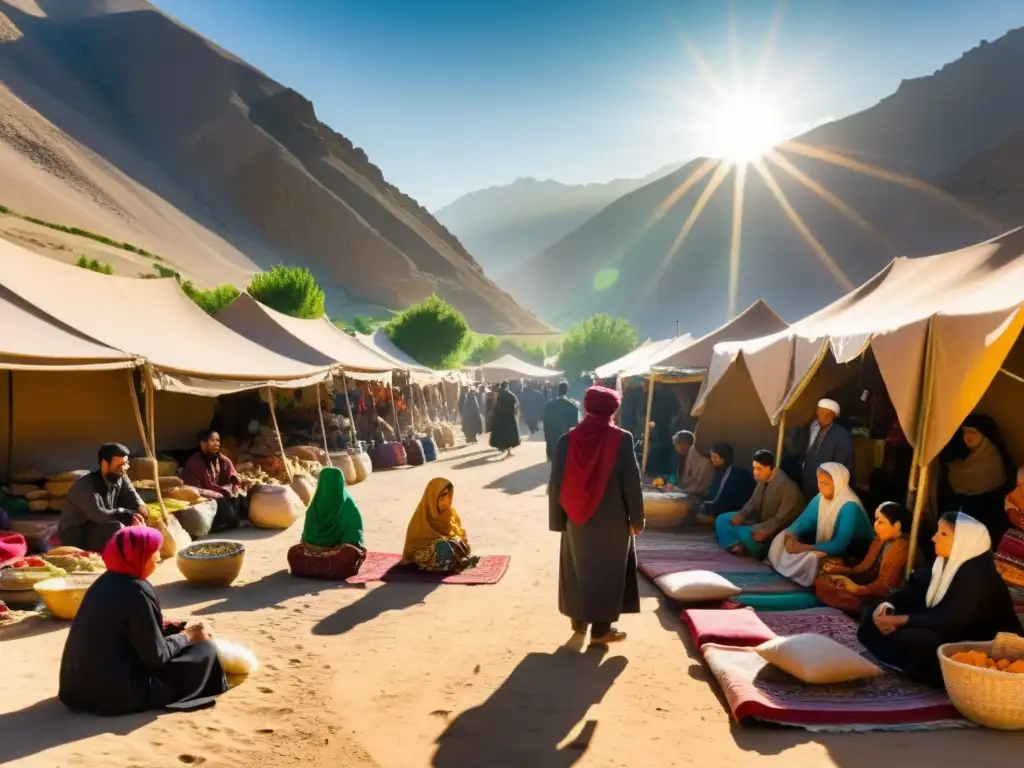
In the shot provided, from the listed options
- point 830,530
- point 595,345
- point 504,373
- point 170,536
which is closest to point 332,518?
point 170,536

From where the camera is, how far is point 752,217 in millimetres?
97688

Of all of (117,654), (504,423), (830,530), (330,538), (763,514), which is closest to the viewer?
(117,654)

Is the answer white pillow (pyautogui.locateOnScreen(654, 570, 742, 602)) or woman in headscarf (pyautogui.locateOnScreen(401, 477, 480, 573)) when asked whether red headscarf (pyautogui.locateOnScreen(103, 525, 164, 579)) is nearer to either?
woman in headscarf (pyautogui.locateOnScreen(401, 477, 480, 573))

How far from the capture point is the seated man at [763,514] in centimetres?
617

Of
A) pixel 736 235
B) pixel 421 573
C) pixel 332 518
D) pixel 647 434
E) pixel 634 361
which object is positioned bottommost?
pixel 421 573

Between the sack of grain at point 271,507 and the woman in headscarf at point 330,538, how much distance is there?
181 centimetres

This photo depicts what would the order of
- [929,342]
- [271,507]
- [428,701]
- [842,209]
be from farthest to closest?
[842,209], [271,507], [929,342], [428,701]

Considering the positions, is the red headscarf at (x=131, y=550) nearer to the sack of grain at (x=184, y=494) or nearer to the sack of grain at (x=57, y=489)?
the sack of grain at (x=184, y=494)

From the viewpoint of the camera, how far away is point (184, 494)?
23.9 feet

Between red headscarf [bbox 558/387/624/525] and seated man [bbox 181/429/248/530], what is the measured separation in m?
4.39

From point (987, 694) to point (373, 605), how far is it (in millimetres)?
3520

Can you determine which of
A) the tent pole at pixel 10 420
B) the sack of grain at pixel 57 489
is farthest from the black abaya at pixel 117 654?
the tent pole at pixel 10 420

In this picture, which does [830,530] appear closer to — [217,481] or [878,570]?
[878,570]

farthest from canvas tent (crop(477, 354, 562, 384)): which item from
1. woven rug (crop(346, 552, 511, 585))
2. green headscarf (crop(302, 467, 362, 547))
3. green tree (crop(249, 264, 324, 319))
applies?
green headscarf (crop(302, 467, 362, 547))
